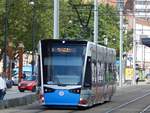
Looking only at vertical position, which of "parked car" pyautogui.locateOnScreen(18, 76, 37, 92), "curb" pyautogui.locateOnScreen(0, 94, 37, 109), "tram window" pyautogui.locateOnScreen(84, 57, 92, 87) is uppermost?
"tram window" pyautogui.locateOnScreen(84, 57, 92, 87)

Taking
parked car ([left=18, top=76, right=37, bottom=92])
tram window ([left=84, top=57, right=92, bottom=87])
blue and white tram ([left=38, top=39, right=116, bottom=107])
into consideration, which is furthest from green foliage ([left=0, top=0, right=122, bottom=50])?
tram window ([left=84, top=57, right=92, bottom=87])

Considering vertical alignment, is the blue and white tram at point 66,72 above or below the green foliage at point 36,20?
below

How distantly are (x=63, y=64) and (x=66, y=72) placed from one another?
0.41 m

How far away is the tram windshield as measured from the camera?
28.9m

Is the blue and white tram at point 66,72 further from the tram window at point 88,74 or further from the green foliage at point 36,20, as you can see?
the green foliage at point 36,20

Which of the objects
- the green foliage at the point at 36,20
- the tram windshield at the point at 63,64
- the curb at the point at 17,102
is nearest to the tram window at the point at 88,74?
the tram windshield at the point at 63,64

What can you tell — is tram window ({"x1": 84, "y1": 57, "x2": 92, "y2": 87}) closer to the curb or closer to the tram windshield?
the tram windshield

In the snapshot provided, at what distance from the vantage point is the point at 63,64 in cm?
2912

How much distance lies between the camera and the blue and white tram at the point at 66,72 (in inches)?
1129

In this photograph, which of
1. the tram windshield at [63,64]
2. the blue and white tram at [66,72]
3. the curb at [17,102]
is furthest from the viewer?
the curb at [17,102]

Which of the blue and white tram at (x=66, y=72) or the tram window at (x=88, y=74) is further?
the tram window at (x=88, y=74)

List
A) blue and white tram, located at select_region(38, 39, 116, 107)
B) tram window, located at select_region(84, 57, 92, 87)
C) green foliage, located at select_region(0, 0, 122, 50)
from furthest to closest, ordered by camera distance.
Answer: green foliage, located at select_region(0, 0, 122, 50) < tram window, located at select_region(84, 57, 92, 87) < blue and white tram, located at select_region(38, 39, 116, 107)

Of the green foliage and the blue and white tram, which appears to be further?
the green foliage

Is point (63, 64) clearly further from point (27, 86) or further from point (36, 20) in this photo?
point (36, 20)
